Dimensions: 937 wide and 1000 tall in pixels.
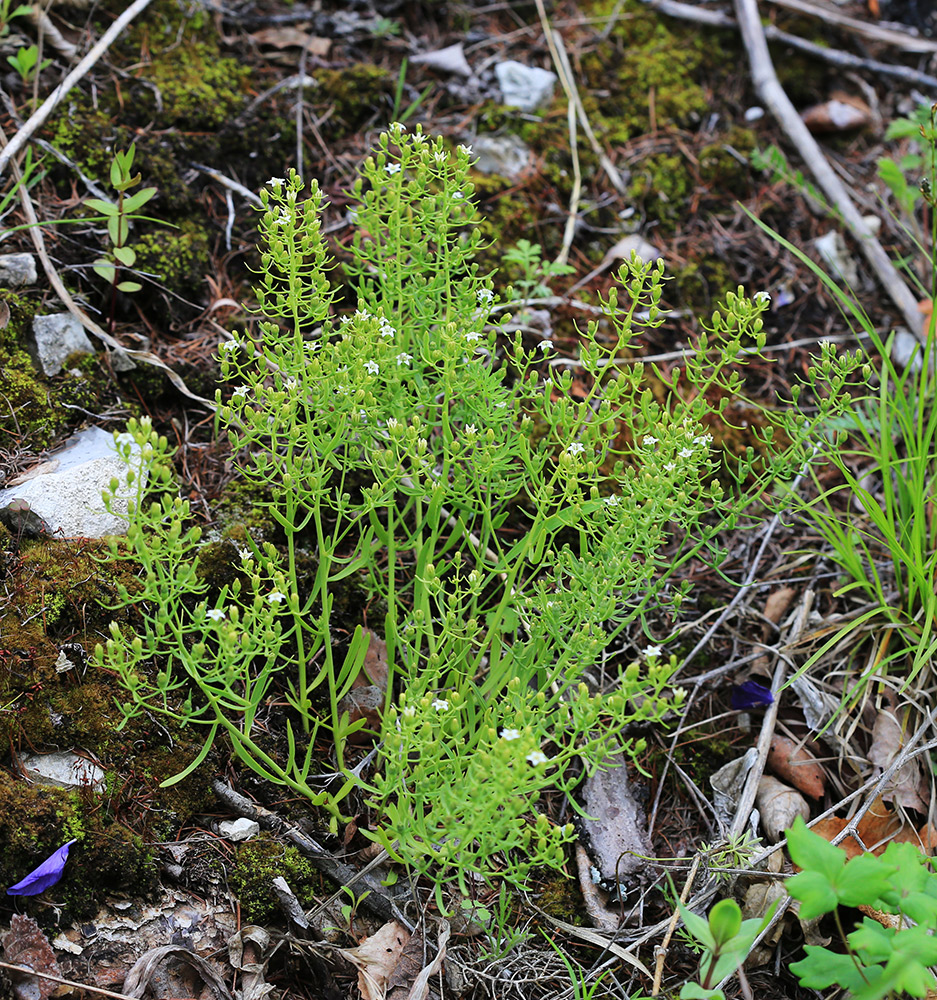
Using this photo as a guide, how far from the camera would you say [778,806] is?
332 cm

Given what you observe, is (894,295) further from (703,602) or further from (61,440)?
(61,440)

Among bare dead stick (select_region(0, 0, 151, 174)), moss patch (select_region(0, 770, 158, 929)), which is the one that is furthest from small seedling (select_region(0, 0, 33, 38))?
moss patch (select_region(0, 770, 158, 929))

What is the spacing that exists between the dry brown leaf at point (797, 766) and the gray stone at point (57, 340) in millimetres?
3305

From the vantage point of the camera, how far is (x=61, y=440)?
3402mm

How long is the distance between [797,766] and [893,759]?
354mm

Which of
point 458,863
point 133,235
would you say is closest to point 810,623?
point 458,863

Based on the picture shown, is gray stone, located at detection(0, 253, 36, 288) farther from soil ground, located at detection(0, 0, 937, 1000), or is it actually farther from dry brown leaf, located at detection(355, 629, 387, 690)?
dry brown leaf, located at detection(355, 629, 387, 690)

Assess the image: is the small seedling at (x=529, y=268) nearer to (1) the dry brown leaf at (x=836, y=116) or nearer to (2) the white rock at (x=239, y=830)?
(2) the white rock at (x=239, y=830)

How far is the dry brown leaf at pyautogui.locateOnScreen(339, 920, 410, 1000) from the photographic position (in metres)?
2.59

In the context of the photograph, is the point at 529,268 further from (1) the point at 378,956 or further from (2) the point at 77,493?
(1) the point at 378,956

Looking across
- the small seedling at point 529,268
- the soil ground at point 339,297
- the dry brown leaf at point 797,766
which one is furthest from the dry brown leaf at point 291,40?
the dry brown leaf at point 797,766

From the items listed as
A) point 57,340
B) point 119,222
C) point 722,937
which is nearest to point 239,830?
point 722,937

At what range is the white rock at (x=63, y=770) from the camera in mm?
2691

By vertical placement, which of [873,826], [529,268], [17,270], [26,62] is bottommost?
[873,826]
